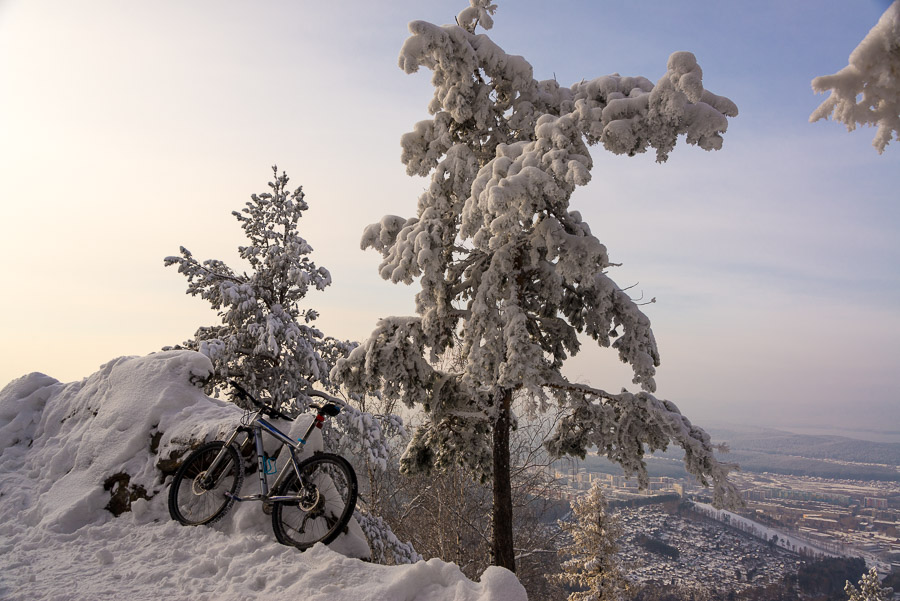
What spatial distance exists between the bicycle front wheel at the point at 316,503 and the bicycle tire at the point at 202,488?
26.4 inches

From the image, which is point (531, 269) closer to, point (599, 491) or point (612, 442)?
point (612, 442)

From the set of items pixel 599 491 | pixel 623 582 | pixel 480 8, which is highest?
pixel 480 8

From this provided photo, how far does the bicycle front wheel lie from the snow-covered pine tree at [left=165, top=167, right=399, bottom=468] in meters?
6.64

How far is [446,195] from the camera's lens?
31.5 feet

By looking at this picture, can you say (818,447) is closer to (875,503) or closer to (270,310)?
(875,503)

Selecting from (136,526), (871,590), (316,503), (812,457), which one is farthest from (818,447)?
(136,526)

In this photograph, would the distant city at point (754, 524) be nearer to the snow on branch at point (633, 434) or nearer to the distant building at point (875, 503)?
the distant building at point (875, 503)

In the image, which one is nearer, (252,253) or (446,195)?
(446,195)

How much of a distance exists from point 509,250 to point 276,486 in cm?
546

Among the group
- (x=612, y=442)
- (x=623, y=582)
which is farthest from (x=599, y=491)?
(x=612, y=442)

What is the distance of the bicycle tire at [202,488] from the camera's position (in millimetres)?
5477

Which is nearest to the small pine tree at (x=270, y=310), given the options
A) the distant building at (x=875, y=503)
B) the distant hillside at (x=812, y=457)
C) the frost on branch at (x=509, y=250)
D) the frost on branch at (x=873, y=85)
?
the frost on branch at (x=509, y=250)

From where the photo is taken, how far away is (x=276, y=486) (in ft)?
17.3

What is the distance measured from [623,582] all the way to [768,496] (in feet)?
336
